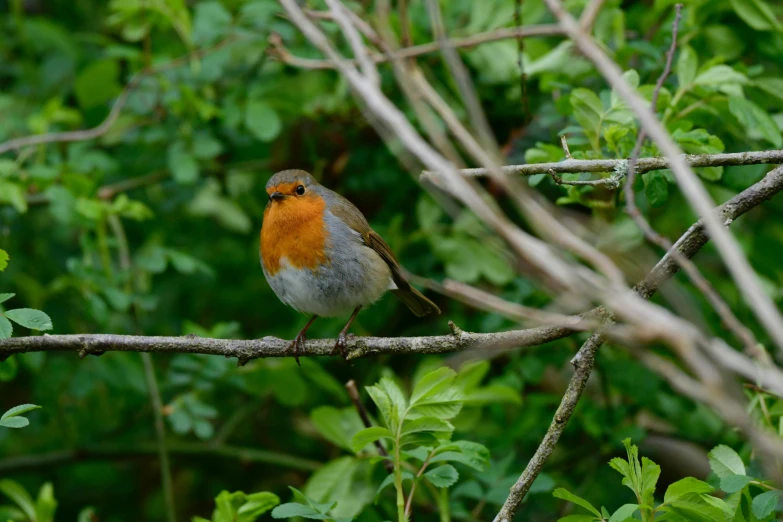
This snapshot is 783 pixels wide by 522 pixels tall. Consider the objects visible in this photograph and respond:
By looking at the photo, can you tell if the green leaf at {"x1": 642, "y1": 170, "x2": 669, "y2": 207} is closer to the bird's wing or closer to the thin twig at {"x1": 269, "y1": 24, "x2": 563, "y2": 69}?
the thin twig at {"x1": 269, "y1": 24, "x2": 563, "y2": 69}

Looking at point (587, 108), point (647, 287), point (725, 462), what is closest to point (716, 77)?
point (587, 108)

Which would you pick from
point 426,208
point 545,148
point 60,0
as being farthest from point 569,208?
point 60,0

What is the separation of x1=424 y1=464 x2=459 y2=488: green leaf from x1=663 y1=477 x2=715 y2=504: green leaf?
650 mm

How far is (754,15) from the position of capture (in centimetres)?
372

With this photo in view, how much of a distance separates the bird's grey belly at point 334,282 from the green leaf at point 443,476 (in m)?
1.50

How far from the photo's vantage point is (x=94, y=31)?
20.3ft

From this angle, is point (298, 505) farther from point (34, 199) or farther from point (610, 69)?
point (34, 199)

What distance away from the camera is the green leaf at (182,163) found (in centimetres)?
432

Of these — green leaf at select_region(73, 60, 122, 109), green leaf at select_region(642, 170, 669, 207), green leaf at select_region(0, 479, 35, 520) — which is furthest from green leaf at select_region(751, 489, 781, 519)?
green leaf at select_region(73, 60, 122, 109)

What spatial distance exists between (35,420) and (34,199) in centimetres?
128

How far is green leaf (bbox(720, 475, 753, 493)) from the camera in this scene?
90.4 inches

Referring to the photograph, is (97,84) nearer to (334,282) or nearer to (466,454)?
(334,282)

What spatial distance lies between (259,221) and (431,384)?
9.95 ft

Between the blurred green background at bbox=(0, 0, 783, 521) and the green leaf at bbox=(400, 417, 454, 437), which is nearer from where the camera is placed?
the green leaf at bbox=(400, 417, 454, 437)
